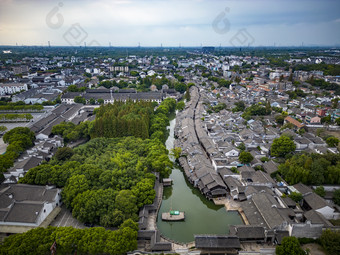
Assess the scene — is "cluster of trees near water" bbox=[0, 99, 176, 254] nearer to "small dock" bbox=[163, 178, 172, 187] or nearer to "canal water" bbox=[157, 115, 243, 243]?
"small dock" bbox=[163, 178, 172, 187]

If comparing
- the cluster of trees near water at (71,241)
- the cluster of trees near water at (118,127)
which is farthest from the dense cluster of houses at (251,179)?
the cluster of trees near water at (71,241)

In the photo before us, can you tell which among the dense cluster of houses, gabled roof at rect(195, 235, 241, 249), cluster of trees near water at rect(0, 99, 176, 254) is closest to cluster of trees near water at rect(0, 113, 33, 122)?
cluster of trees near water at rect(0, 99, 176, 254)

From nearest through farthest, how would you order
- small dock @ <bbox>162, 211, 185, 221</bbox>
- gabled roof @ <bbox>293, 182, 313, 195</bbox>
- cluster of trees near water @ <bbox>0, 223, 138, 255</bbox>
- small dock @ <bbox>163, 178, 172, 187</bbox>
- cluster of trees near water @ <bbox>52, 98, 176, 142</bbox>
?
cluster of trees near water @ <bbox>0, 223, 138, 255</bbox> < small dock @ <bbox>162, 211, 185, 221</bbox> < gabled roof @ <bbox>293, 182, 313, 195</bbox> < small dock @ <bbox>163, 178, 172, 187</bbox> < cluster of trees near water @ <bbox>52, 98, 176, 142</bbox>

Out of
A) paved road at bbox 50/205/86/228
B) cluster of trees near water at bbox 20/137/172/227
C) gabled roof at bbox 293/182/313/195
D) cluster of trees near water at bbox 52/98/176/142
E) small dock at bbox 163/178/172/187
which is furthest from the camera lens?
cluster of trees near water at bbox 52/98/176/142

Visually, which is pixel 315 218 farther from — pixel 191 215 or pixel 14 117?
pixel 14 117

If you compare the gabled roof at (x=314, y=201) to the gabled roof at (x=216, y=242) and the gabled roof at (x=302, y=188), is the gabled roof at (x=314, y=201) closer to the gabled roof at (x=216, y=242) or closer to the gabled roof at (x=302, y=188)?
the gabled roof at (x=302, y=188)

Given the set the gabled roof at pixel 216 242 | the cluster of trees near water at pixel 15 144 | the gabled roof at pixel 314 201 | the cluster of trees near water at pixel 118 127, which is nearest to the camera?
the gabled roof at pixel 216 242

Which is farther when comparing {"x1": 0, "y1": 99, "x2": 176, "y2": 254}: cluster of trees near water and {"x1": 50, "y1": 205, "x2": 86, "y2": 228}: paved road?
{"x1": 50, "y1": 205, "x2": 86, "y2": 228}: paved road

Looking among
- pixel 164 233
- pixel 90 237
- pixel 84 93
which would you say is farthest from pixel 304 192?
pixel 84 93
